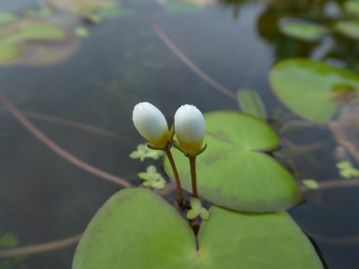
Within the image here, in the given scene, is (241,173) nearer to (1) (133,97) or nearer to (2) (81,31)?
(1) (133,97)

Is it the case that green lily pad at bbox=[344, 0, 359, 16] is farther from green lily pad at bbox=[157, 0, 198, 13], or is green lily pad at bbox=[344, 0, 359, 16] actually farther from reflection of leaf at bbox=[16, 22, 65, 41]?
reflection of leaf at bbox=[16, 22, 65, 41]

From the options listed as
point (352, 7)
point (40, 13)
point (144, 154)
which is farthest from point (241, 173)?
point (352, 7)

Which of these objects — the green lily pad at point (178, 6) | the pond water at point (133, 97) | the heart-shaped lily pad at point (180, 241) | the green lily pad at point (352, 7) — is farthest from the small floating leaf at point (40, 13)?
the green lily pad at point (352, 7)

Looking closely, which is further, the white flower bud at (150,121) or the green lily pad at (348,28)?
the green lily pad at (348,28)

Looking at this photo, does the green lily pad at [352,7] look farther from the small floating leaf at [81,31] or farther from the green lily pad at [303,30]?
the small floating leaf at [81,31]

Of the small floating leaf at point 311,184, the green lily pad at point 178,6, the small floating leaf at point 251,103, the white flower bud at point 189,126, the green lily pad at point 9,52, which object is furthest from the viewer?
the green lily pad at point 178,6

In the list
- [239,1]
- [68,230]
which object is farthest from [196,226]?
[239,1]
